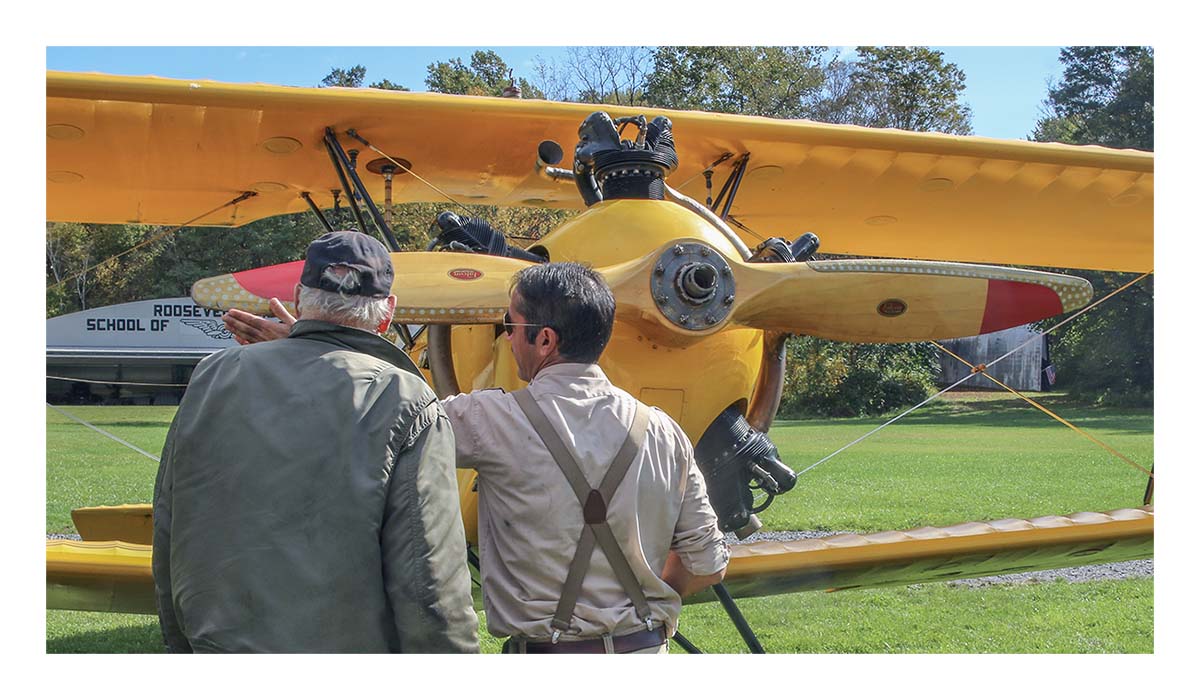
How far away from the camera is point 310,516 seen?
5.88 feet

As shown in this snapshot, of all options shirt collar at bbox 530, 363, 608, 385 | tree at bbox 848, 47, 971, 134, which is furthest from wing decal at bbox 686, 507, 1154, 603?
tree at bbox 848, 47, 971, 134

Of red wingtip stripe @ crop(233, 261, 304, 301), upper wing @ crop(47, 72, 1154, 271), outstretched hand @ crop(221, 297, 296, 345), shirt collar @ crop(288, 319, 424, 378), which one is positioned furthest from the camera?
upper wing @ crop(47, 72, 1154, 271)

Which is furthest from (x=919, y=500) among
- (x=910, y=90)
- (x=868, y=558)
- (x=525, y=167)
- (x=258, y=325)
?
(x=910, y=90)

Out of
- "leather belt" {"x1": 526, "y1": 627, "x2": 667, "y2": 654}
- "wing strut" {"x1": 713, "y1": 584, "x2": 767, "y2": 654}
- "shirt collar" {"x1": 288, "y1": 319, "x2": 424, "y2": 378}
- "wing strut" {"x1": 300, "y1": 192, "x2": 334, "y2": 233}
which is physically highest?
"wing strut" {"x1": 300, "y1": 192, "x2": 334, "y2": 233}

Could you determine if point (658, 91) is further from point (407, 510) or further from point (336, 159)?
point (407, 510)

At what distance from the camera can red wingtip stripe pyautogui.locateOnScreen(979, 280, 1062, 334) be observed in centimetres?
376

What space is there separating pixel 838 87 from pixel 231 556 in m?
33.0

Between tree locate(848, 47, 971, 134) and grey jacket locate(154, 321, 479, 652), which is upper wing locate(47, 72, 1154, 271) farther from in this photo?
tree locate(848, 47, 971, 134)

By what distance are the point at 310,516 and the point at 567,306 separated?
71cm

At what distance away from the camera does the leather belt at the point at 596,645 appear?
220cm

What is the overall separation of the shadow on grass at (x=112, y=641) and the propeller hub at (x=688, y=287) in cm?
381

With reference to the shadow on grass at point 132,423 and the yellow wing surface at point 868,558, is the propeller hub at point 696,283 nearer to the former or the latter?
the yellow wing surface at point 868,558

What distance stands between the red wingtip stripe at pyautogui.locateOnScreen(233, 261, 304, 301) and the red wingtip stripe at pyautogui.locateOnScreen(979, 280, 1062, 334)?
101 inches

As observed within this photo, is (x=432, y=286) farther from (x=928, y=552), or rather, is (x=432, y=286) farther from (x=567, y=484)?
(x=928, y=552)
